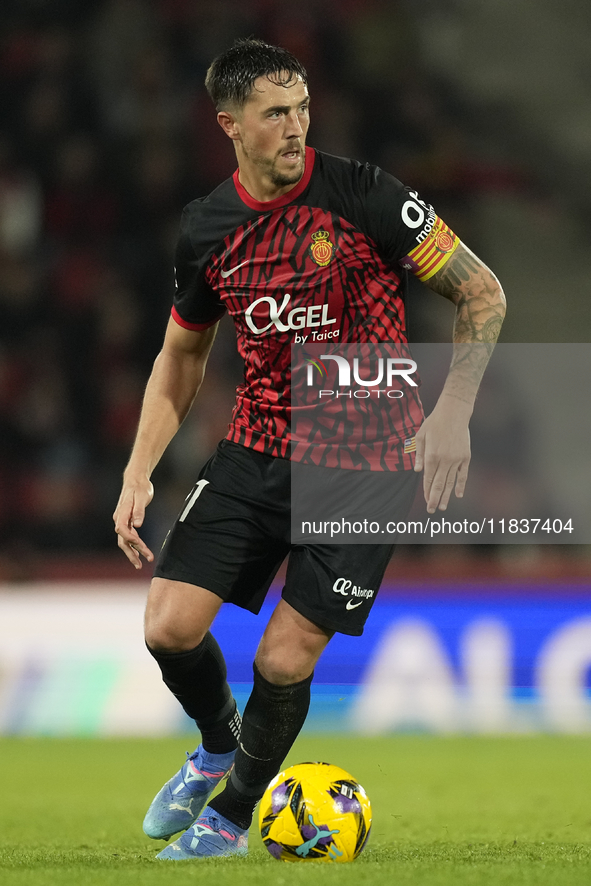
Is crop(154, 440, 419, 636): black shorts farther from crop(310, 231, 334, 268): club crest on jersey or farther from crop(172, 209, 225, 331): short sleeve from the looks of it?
crop(310, 231, 334, 268): club crest on jersey

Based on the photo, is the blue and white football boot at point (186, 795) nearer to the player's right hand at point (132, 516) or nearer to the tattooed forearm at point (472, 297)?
the player's right hand at point (132, 516)

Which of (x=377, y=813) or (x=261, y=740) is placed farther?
(x=377, y=813)

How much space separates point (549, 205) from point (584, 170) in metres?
0.43

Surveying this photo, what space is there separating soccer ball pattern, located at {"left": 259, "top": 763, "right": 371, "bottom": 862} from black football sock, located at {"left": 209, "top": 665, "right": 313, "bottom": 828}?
90 millimetres

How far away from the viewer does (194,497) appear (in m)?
3.74

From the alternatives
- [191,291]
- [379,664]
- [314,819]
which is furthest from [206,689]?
[379,664]

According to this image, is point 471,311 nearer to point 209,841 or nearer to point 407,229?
point 407,229

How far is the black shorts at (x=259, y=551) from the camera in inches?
138

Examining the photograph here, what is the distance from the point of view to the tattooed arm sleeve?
11.5 feet

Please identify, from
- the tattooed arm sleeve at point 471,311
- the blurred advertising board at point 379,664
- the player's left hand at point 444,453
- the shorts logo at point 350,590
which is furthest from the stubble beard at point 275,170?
the blurred advertising board at point 379,664

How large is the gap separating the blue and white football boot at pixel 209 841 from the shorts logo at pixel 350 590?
73 centimetres

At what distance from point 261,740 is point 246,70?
188 cm

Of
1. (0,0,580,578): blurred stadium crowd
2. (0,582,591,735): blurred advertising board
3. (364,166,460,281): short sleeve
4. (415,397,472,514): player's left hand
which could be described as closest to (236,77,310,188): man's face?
(364,166,460,281): short sleeve

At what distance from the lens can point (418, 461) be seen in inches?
136
